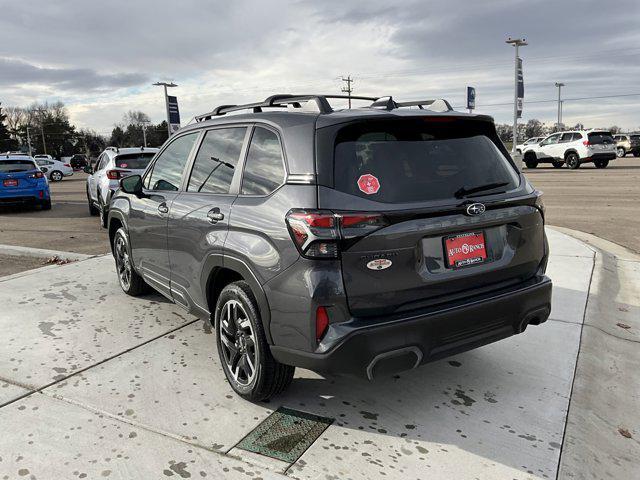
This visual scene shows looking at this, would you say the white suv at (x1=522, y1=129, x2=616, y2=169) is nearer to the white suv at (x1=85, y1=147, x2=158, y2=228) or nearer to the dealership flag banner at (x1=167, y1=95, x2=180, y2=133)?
the dealership flag banner at (x1=167, y1=95, x2=180, y2=133)

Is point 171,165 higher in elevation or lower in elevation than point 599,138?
higher

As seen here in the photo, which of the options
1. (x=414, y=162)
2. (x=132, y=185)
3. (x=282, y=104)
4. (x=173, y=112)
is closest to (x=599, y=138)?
(x=173, y=112)

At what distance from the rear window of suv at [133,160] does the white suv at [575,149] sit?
21.7 metres

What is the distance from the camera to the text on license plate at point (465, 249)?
2.87 meters

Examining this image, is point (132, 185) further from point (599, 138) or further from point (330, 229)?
point (599, 138)

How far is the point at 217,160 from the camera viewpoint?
369cm

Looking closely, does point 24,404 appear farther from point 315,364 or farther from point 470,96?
point 470,96

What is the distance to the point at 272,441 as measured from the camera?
284 cm

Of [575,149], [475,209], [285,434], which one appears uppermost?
[475,209]

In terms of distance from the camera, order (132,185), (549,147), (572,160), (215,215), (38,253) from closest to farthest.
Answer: (215,215) < (132,185) < (38,253) < (572,160) < (549,147)

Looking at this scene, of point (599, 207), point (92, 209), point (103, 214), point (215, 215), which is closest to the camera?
point (215, 215)

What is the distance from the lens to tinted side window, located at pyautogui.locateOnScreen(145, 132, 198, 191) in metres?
4.16

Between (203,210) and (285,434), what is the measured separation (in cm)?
158

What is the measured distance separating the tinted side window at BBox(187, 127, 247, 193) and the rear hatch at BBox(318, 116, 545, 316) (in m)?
0.87
